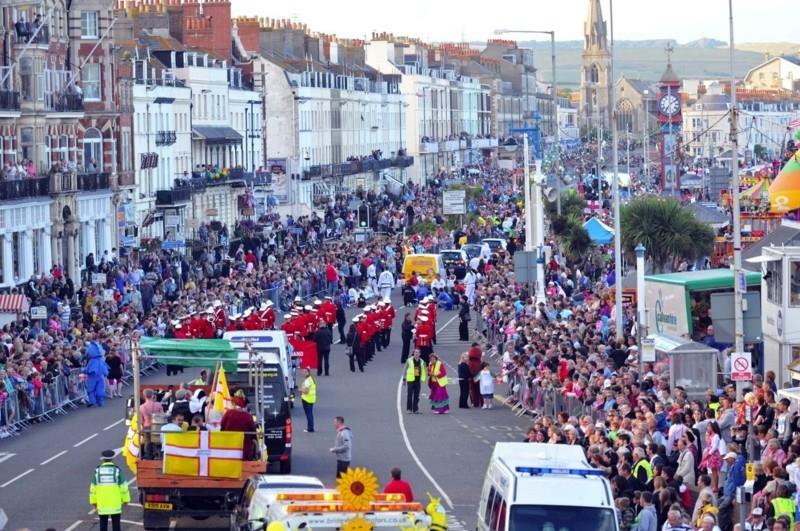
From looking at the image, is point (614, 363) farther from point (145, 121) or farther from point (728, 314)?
point (145, 121)

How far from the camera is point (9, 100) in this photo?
6412 centimetres

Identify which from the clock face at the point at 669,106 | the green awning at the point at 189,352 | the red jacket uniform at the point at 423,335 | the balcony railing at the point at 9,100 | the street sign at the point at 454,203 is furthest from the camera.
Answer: the clock face at the point at 669,106

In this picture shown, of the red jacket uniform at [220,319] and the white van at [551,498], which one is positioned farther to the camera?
the red jacket uniform at [220,319]

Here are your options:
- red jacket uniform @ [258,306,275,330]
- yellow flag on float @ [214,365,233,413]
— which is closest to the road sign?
yellow flag on float @ [214,365,233,413]

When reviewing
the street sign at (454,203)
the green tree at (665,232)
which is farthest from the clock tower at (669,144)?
the green tree at (665,232)

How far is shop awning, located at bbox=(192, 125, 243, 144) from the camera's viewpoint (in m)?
95.4

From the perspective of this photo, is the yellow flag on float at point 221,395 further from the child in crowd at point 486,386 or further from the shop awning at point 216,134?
the shop awning at point 216,134

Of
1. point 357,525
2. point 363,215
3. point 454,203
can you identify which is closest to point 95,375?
point 357,525

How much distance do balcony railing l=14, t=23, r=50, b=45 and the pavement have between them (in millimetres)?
21267

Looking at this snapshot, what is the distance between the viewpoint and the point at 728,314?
101 ft

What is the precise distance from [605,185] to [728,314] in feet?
288

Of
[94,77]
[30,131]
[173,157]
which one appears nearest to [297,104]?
[173,157]

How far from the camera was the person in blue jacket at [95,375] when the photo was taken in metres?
40.9

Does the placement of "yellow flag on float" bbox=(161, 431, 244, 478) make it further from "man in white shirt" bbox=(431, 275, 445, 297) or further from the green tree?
"man in white shirt" bbox=(431, 275, 445, 297)
